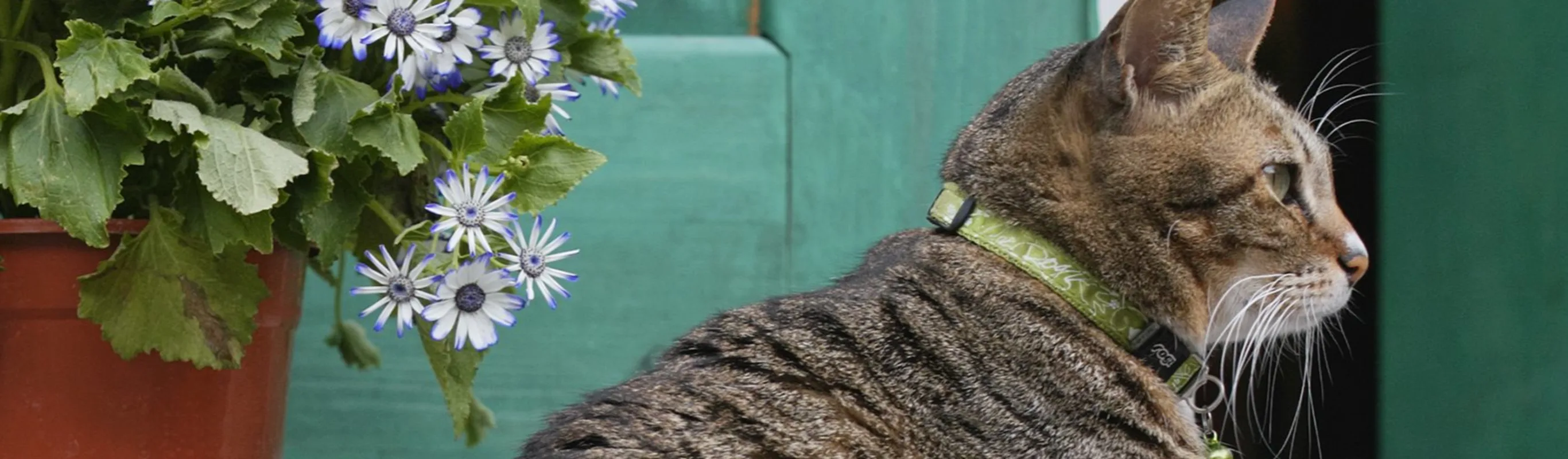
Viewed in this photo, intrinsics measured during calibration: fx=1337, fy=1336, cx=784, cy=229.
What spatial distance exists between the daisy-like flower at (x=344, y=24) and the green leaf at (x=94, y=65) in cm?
18

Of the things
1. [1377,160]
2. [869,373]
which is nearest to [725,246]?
[869,373]

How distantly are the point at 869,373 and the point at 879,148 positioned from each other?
99 centimetres

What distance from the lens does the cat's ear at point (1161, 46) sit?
1.40 metres

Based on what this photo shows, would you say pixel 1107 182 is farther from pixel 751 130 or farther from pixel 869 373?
pixel 751 130

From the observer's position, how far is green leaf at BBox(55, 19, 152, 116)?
1.33 m

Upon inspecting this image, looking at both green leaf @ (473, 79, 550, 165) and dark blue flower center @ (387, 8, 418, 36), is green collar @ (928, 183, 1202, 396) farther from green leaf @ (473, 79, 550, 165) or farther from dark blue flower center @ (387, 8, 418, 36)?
dark blue flower center @ (387, 8, 418, 36)

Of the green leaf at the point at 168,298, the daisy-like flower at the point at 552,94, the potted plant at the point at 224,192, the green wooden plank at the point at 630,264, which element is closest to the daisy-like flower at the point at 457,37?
the potted plant at the point at 224,192

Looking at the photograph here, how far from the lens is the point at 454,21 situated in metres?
1.53

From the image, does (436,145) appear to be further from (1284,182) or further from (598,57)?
(1284,182)

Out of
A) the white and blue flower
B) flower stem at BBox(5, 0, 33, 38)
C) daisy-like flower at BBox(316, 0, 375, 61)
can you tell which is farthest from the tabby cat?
flower stem at BBox(5, 0, 33, 38)

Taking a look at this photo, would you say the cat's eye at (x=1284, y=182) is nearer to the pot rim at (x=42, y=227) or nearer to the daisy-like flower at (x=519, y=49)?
the daisy-like flower at (x=519, y=49)

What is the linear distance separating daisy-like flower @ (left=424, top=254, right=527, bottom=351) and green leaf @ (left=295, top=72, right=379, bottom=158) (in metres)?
0.17

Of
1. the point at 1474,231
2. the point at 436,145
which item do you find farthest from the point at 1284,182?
the point at 436,145

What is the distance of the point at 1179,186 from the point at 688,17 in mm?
1120
